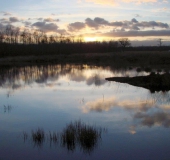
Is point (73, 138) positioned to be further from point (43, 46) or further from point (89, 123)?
point (43, 46)

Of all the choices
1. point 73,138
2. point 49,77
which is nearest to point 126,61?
point 49,77

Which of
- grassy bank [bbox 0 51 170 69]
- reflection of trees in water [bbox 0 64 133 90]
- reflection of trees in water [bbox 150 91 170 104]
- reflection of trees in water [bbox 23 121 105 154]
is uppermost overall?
grassy bank [bbox 0 51 170 69]

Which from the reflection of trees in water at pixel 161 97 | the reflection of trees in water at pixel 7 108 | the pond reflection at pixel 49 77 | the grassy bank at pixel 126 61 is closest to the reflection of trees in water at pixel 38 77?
the pond reflection at pixel 49 77

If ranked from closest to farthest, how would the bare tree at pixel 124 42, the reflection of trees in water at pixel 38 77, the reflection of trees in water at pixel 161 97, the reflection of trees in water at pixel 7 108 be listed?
the reflection of trees in water at pixel 7 108 < the reflection of trees in water at pixel 161 97 < the reflection of trees in water at pixel 38 77 < the bare tree at pixel 124 42

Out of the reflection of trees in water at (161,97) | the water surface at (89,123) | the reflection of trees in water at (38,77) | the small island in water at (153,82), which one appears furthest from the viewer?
the reflection of trees in water at (38,77)

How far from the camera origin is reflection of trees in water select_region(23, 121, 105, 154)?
859 cm

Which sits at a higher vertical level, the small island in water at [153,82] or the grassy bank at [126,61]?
the grassy bank at [126,61]

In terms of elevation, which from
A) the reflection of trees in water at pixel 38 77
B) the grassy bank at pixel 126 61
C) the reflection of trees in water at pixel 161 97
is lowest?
the reflection of trees in water at pixel 161 97

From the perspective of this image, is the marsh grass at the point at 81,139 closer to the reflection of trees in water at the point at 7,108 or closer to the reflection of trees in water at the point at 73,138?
the reflection of trees in water at the point at 73,138

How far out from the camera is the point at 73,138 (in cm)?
892

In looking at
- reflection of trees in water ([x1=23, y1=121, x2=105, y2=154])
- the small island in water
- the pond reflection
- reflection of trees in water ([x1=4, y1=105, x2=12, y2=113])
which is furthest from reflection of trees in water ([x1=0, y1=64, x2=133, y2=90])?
reflection of trees in water ([x1=23, y1=121, x2=105, y2=154])

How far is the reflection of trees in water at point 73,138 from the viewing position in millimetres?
8586

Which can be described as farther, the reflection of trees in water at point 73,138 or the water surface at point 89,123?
the reflection of trees in water at point 73,138

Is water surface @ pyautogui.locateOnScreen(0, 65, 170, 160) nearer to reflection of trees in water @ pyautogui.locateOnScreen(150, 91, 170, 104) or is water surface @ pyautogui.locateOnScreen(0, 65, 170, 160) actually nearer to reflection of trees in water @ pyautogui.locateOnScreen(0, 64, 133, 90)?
reflection of trees in water @ pyautogui.locateOnScreen(150, 91, 170, 104)
